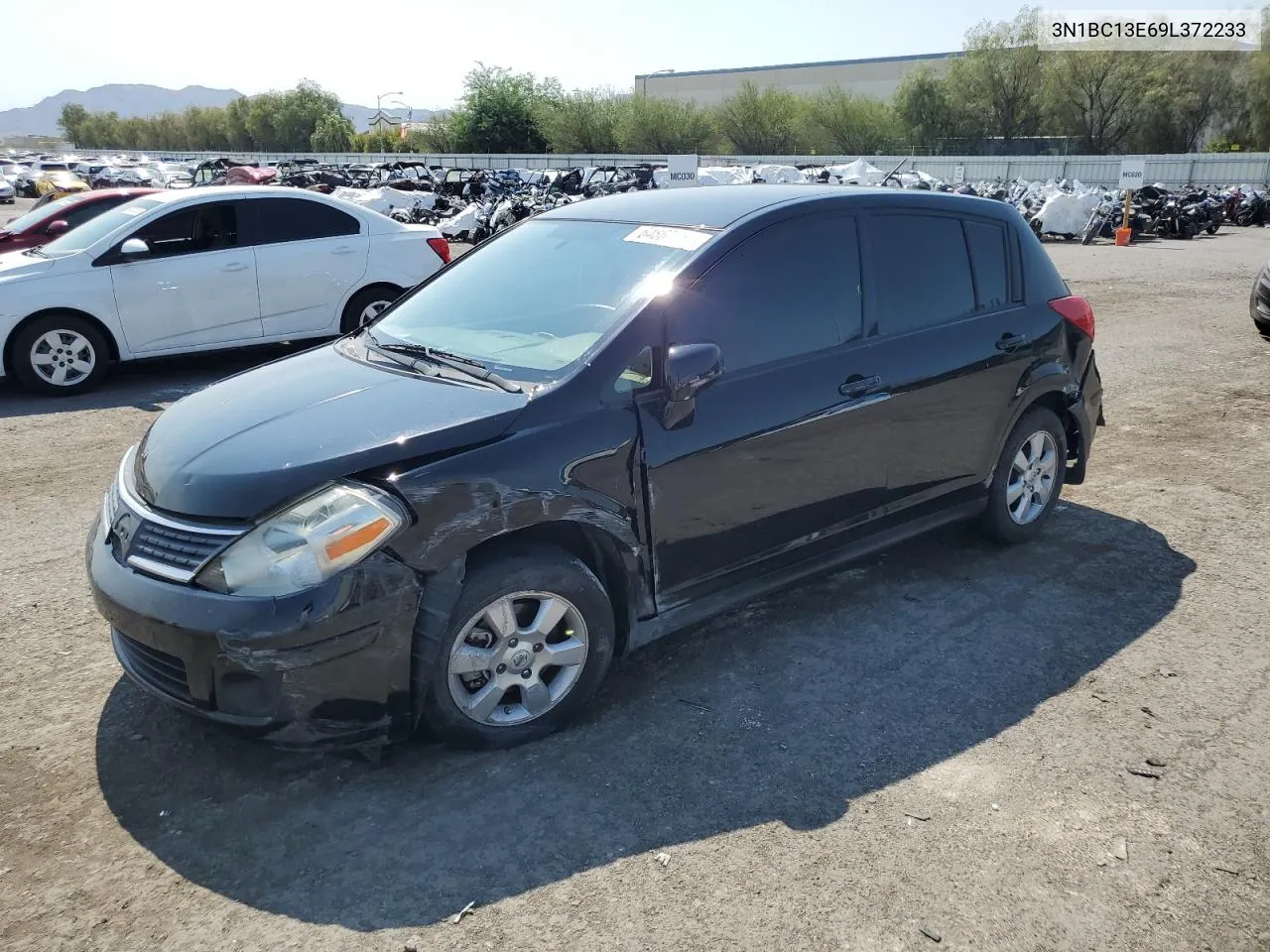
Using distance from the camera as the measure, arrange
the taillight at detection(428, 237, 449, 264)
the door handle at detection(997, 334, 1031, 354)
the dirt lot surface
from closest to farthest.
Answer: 1. the dirt lot surface
2. the door handle at detection(997, 334, 1031, 354)
3. the taillight at detection(428, 237, 449, 264)

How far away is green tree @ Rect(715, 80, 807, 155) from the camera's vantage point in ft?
231

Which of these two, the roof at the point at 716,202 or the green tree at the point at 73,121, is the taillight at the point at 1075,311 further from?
the green tree at the point at 73,121

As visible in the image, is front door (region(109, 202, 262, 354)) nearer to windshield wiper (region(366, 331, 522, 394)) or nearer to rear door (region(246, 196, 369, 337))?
rear door (region(246, 196, 369, 337))

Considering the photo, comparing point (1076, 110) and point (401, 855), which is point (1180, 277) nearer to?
point (401, 855)

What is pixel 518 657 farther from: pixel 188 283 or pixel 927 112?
pixel 927 112

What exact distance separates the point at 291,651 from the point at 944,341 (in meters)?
3.02

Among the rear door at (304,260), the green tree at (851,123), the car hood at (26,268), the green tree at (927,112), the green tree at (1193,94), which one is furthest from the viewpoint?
the green tree at (851,123)

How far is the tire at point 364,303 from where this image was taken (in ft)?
30.5

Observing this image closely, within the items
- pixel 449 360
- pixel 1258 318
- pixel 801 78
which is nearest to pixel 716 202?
pixel 449 360

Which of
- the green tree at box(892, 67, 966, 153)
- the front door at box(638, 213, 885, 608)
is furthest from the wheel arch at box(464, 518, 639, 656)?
the green tree at box(892, 67, 966, 153)

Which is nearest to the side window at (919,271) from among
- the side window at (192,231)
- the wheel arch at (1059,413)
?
the wheel arch at (1059,413)

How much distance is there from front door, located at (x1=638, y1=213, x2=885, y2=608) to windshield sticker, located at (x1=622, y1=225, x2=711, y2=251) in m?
0.14

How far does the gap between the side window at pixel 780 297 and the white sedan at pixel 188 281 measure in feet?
20.6

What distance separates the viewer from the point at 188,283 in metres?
8.48
